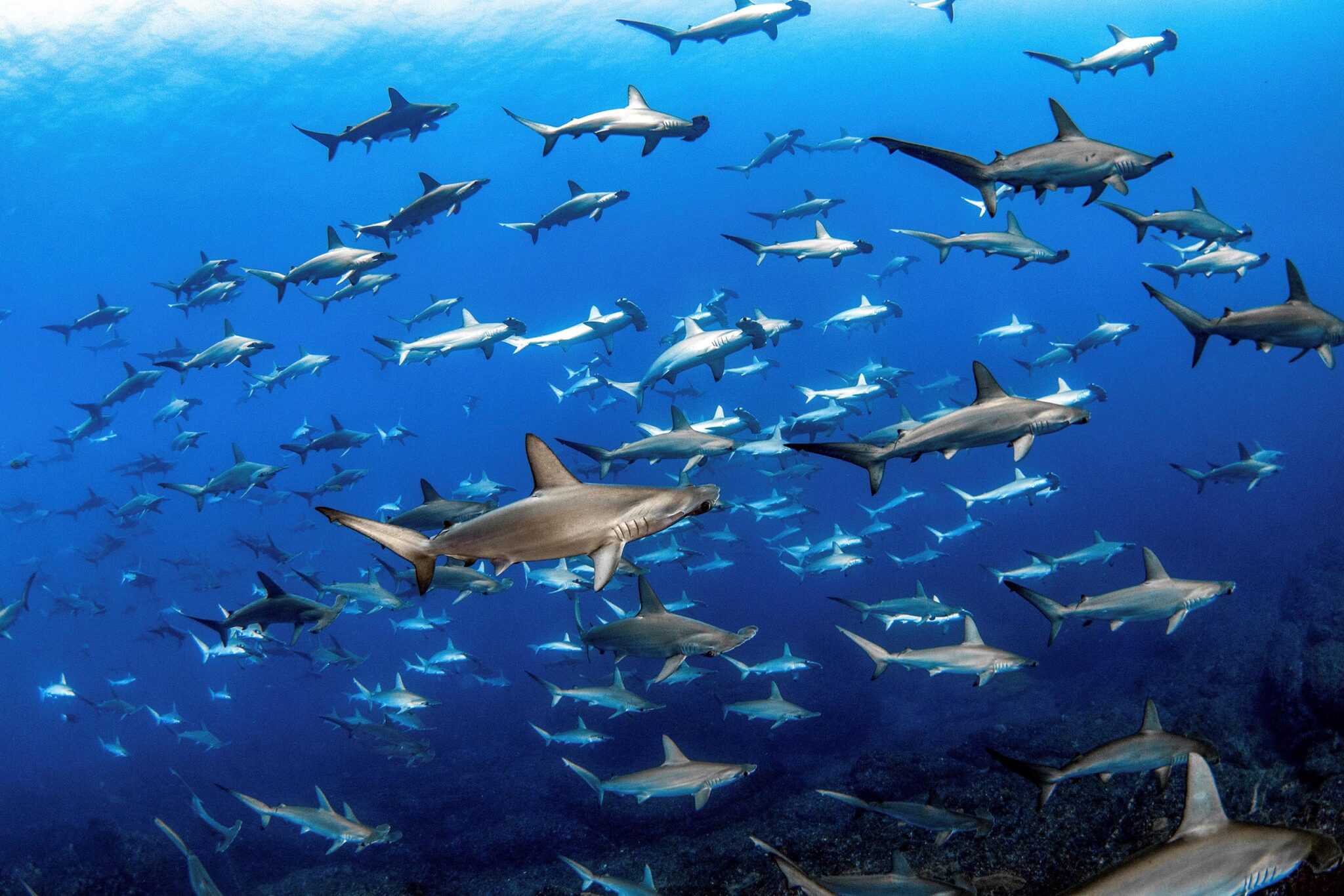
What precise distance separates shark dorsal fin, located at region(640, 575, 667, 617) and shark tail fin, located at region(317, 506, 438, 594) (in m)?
3.23

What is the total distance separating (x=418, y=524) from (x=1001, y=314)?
137 metres

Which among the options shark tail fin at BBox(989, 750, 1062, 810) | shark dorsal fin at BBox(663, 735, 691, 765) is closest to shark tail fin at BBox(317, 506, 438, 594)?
shark tail fin at BBox(989, 750, 1062, 810)

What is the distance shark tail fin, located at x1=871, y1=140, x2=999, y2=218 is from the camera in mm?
3911

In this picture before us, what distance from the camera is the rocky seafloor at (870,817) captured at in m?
5.89

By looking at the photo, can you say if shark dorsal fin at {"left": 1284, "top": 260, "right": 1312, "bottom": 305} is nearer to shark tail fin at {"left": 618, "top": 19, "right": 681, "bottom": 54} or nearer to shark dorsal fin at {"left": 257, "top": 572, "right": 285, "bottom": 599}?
shark tail fin at {"left": 618, "top": 19, "right": 681, "bottom": 54}

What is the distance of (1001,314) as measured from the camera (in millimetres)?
123875

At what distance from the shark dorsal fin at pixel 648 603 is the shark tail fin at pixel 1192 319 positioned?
4493 mm

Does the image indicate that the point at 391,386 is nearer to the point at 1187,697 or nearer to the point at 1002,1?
the point at 1002,1

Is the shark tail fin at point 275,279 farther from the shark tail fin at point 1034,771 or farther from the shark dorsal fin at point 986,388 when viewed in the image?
the shark tail fin at point 1034,771

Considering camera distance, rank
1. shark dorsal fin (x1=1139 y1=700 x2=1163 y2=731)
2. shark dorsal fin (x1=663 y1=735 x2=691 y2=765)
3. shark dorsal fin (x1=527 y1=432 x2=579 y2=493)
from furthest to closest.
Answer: shark dorsal fin (x1=663 y1=735 x2=691 y2=765), shark dorsal fin (x1=1139 y1=700 x2=1163 y2=731), shark dorsal fin (x1=527 y1=432 x2=579 y2=493)

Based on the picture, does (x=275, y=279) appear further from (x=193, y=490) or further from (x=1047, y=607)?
(x=1047, y=607)

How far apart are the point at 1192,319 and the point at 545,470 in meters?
5.01

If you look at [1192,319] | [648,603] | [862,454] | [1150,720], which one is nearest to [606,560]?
[862,454]

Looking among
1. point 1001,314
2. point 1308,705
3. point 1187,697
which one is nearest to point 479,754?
point 1187,697
